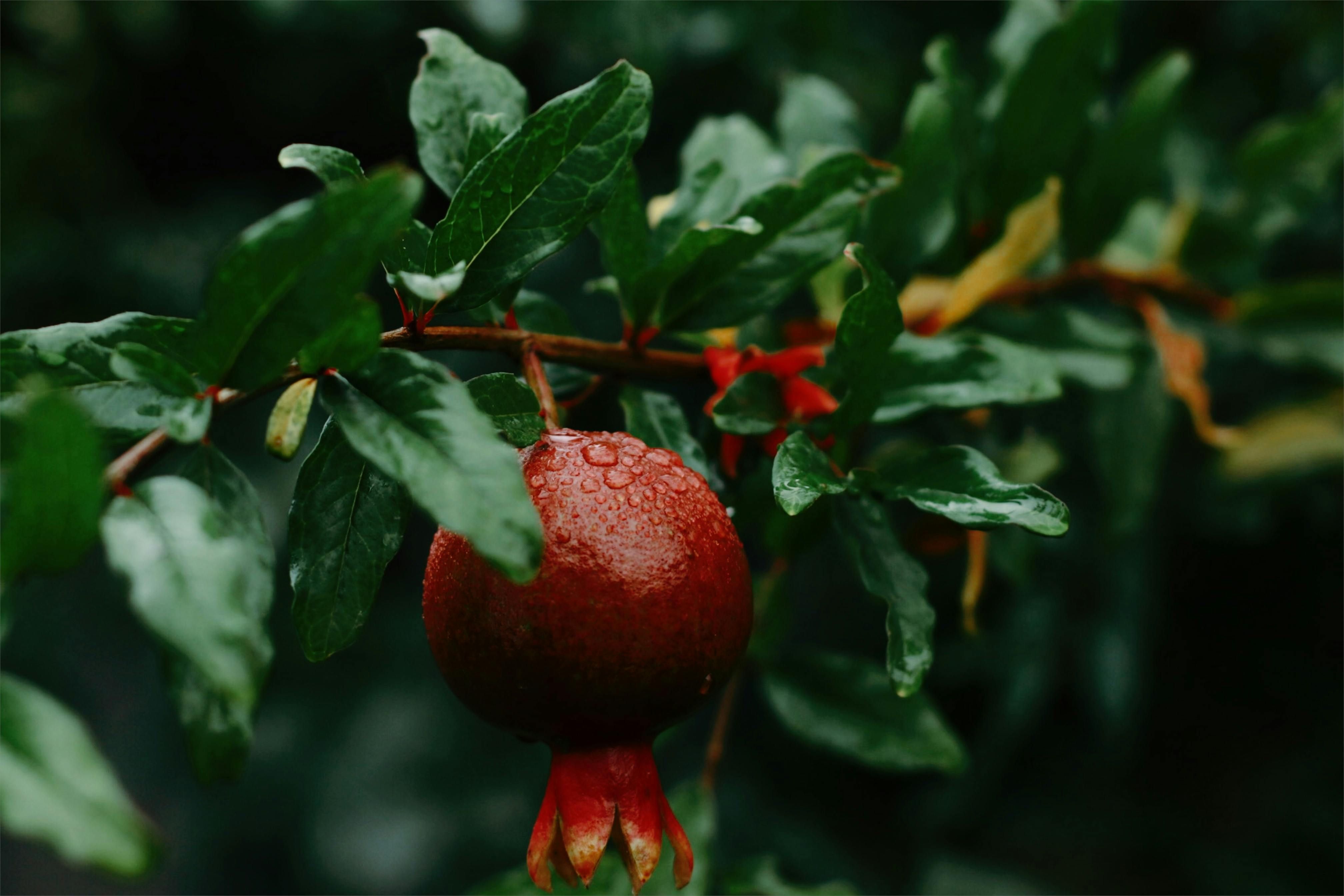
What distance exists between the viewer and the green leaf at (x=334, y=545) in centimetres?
52

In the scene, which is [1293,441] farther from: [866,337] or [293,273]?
[293,273]

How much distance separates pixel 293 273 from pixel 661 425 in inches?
10.9

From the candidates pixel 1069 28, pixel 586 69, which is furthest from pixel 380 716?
pixel 1069 28

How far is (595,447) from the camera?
52 cm

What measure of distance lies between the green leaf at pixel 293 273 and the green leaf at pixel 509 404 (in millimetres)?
96

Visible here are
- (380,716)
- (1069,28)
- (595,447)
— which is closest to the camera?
(595,447)

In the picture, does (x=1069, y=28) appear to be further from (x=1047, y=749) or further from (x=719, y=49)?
(x=1047, y=749)

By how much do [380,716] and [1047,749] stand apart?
3.76 feet

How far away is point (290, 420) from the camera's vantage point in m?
0.50

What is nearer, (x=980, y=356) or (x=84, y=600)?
(x=980, y=356)

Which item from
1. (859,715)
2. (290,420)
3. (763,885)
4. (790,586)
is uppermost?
(290,420)

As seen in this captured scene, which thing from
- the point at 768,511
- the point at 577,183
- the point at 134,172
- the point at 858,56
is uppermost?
the point at 577,183

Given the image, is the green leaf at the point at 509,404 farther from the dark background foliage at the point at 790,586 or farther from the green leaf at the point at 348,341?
the dark background foliage at the point at 790,586

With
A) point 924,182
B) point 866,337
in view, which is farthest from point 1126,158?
point 866,337
